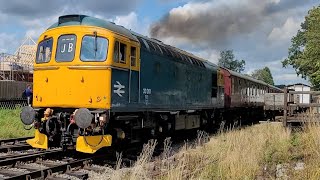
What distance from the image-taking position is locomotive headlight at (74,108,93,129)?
9070mm

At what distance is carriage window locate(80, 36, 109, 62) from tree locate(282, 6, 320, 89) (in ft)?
103

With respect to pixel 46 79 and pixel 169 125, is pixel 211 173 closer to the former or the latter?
pixel 46 79

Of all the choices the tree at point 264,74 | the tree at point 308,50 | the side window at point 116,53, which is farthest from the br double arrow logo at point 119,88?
the tree at point 264,74

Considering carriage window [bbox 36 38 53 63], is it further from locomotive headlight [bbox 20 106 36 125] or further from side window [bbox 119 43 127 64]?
side window [bbox 119 43 127 64]

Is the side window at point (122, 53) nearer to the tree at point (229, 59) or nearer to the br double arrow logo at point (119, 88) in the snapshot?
the br double arrow logo at point (119, 88)

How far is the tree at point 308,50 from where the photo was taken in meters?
39.2

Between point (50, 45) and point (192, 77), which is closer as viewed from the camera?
point (50, 45)

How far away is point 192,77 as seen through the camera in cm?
1597

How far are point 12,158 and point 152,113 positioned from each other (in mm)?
4196

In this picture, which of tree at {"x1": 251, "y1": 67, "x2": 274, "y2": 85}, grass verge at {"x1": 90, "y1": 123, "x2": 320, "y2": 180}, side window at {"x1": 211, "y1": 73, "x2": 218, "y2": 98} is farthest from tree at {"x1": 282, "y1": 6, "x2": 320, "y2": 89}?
tree at {"x1": 251, "y1": 67, "x2": 274, "y2": 85}

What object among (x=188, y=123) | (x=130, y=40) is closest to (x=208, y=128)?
(x=188, y=123)

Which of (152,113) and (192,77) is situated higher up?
(192,77)

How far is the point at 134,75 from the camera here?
10.8m

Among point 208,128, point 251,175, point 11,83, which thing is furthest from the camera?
point 11,83
